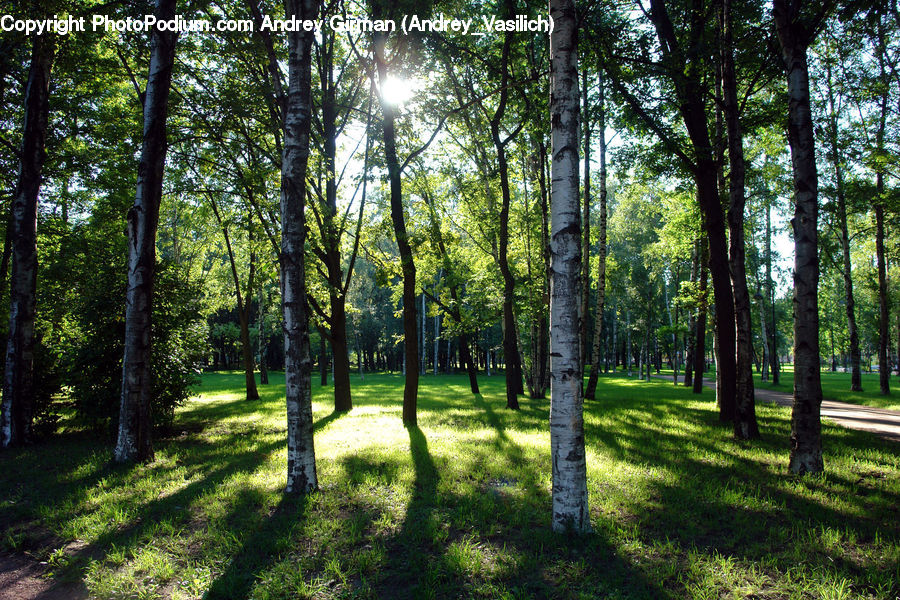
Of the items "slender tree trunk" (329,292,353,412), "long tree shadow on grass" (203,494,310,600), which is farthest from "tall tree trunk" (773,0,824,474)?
"slender tree trunk" (329,292,353,412)

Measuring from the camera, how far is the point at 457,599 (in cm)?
346

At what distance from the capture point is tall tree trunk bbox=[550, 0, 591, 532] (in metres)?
4.27

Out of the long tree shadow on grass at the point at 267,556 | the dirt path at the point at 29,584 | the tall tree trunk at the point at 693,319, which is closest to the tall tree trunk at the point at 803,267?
the long tree shadow on grass at the point at 267,556

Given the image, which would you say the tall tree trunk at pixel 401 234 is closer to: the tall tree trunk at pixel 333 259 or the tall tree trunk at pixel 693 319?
the tall tree trunk at pixel 333 259

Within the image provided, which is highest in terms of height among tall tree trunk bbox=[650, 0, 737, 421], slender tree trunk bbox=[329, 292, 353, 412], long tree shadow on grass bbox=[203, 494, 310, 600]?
tall tree trunk bbox=[650, 0, 737, 421]

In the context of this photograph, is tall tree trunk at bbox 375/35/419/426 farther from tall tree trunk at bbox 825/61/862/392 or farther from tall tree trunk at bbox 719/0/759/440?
tall tree trunk at bbox 825/61/862/392

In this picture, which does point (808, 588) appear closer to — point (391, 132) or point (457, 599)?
point (457, 599)

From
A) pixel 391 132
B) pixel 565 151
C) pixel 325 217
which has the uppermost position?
pixel 391 132

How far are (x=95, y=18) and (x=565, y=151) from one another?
10686mm

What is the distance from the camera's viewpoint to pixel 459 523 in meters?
4.77

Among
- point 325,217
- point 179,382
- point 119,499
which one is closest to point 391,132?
point 325,217

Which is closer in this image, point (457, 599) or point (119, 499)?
point (457, 599)

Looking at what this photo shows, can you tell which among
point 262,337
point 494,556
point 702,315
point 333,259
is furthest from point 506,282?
point 262,337

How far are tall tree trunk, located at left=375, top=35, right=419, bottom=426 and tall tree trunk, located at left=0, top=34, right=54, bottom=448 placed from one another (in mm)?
7206
